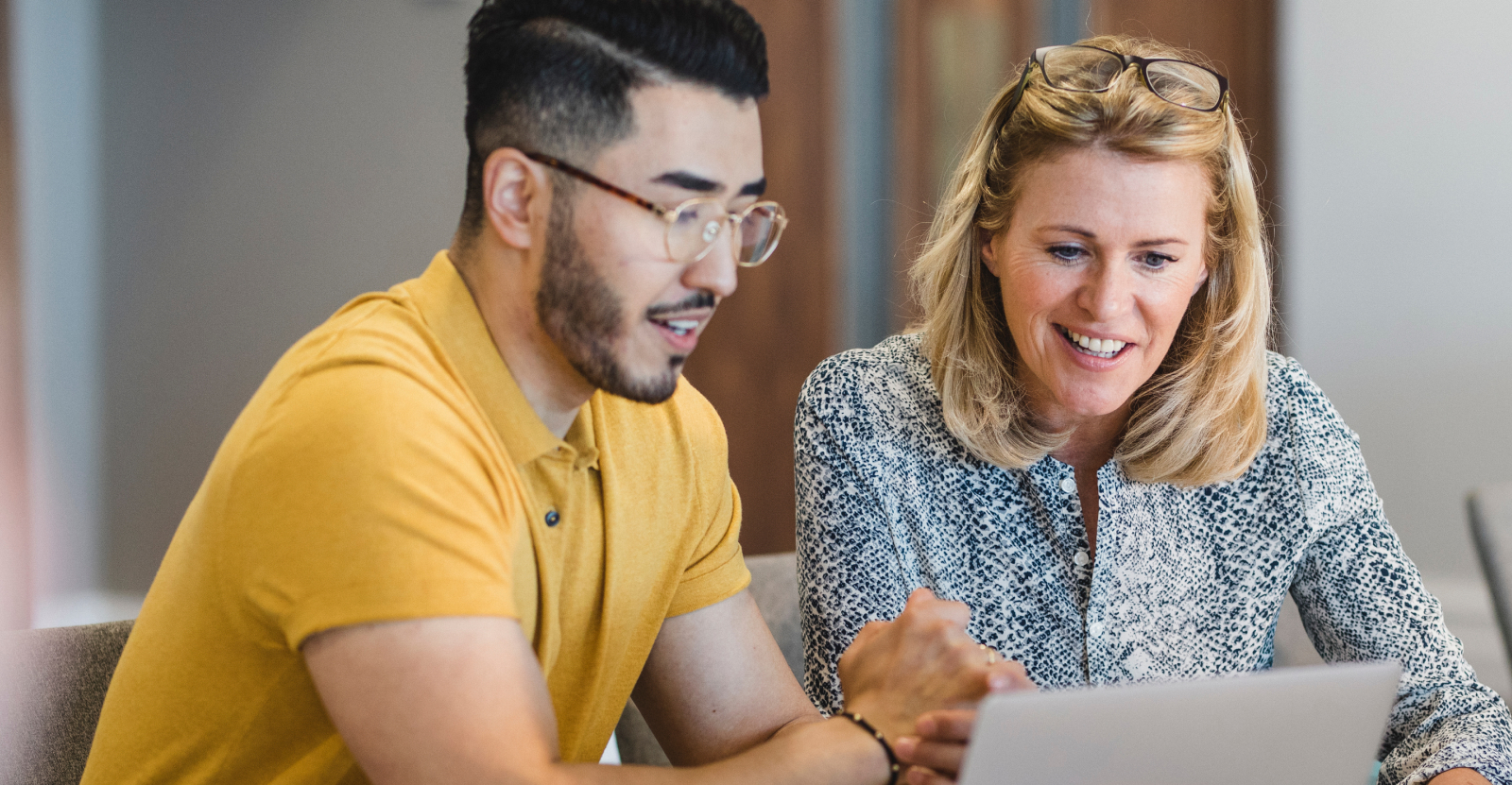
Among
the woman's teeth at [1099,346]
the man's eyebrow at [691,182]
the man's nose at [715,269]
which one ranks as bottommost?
the woman's teeth at [1099,346]

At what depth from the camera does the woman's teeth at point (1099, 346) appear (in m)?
1.33

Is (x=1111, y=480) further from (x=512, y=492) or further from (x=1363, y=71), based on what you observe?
(x=1363, y=71)

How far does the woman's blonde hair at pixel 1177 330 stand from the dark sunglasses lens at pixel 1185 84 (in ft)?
0.05

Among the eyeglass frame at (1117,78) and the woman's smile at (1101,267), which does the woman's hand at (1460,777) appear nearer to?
the woman's smile at (1101,267)

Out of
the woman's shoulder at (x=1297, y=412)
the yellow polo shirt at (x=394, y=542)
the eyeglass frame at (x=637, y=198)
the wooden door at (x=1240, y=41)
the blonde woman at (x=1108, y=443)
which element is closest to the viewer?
the yellow polo shirt at (x=394, y=542)

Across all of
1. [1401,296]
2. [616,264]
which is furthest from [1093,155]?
[1401,296]

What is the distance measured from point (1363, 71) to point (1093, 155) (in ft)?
8.34

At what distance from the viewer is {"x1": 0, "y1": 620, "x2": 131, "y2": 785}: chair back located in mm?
1083

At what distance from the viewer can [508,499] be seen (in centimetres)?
92

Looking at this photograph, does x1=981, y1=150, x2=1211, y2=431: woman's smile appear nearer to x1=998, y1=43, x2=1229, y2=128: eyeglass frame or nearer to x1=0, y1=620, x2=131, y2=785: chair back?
x1=998, y1=43, x2=1229, y2=128: eyeglass frame

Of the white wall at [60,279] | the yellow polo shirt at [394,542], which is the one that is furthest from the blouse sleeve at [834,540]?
the white wall at [60,279]

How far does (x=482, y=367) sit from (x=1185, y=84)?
2.79 ft

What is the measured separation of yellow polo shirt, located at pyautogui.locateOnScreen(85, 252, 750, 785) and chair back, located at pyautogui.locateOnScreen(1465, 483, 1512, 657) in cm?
89

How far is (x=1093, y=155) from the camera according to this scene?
1.32 m
